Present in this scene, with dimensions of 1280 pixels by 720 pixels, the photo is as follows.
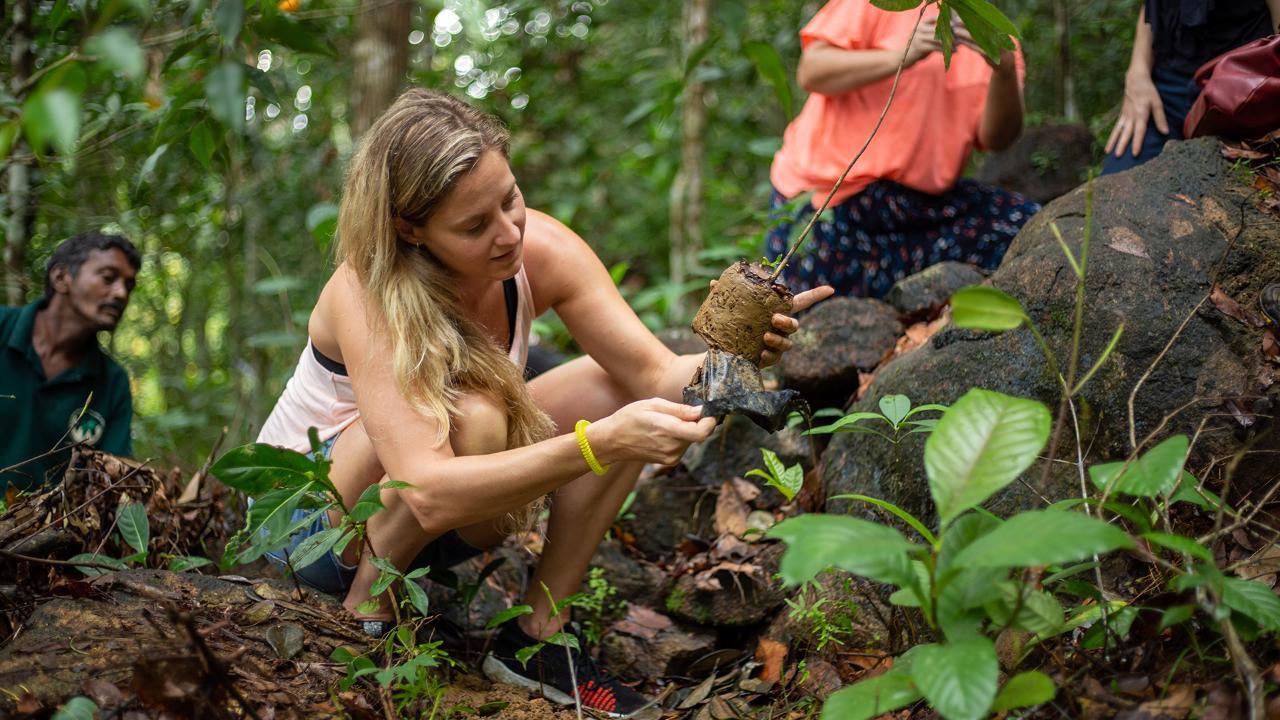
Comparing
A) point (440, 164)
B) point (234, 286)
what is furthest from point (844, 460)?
point (234, 286)

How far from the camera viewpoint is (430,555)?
9.12ft

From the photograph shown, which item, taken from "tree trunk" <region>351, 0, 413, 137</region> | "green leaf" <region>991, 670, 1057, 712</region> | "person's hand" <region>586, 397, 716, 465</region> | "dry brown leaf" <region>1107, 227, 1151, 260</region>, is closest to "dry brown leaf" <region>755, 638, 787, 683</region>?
"person's hand" <region>586, 397, 716, 465</region>

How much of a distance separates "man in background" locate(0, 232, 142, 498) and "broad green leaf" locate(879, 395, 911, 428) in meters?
3.12

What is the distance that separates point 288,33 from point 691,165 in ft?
11.5

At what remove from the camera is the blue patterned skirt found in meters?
3.67

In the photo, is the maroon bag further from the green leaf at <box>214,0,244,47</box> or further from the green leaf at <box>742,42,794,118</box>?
the green leaf at <box>214,0,244,47</box>

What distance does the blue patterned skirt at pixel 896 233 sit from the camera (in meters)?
3.67

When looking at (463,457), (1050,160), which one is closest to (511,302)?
(463,457)

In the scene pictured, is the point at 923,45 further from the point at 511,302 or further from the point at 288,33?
the point at 288,33

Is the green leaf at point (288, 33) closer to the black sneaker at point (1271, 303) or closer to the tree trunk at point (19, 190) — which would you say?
the tree trunk at point (19, 190)

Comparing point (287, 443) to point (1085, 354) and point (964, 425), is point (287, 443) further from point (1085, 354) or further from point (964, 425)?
point (1085, 354)

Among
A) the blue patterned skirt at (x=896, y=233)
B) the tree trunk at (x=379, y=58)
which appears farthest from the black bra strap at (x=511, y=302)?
the tree trunk at (x=379, y=58)

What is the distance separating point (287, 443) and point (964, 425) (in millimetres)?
2037

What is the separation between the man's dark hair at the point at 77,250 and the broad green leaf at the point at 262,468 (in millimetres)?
2346
